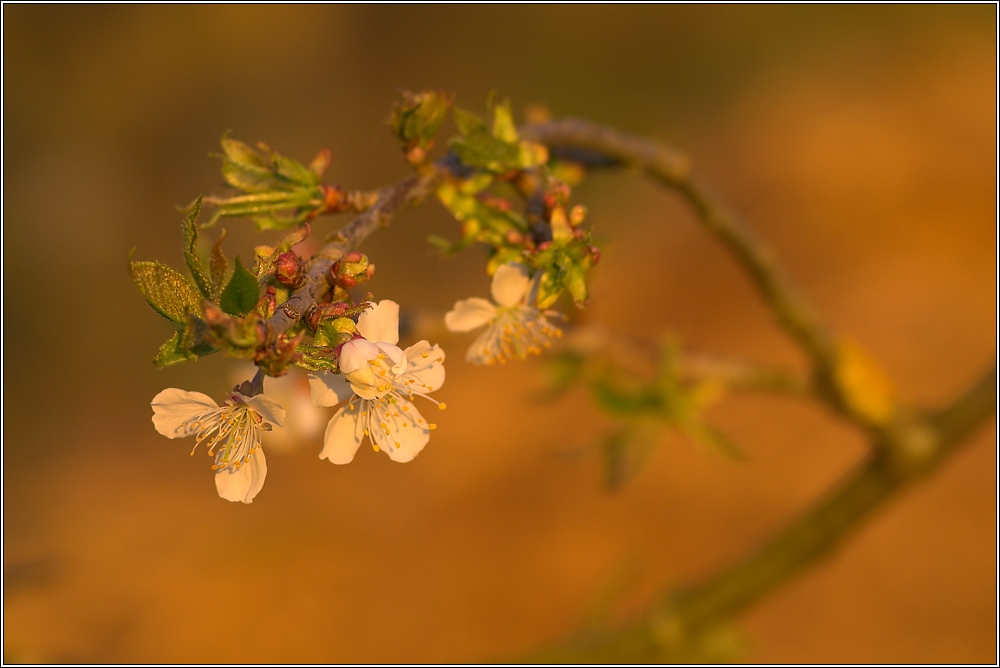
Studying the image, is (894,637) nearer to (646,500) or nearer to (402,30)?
Answer: (646,500)

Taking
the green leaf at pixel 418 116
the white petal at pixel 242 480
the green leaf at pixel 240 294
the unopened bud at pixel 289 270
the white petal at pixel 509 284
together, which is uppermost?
the green leaf at pixel 418 116

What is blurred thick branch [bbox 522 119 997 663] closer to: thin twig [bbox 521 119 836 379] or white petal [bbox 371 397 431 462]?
thin twig [bbox 521 119 836 379]

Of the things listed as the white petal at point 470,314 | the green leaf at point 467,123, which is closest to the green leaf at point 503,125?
the green leaf at point 467,123

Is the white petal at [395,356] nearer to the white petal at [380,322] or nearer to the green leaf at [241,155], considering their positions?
the white petal at [380,322]

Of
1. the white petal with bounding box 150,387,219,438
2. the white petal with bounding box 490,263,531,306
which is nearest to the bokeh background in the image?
the white petal with bounding box 490,263,531,306

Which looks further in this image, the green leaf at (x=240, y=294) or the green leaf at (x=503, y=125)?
the green leaf at (x=503, y=125)

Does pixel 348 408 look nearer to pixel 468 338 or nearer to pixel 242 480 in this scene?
pixel 242 480

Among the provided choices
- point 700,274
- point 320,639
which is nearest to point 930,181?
point 700,274
